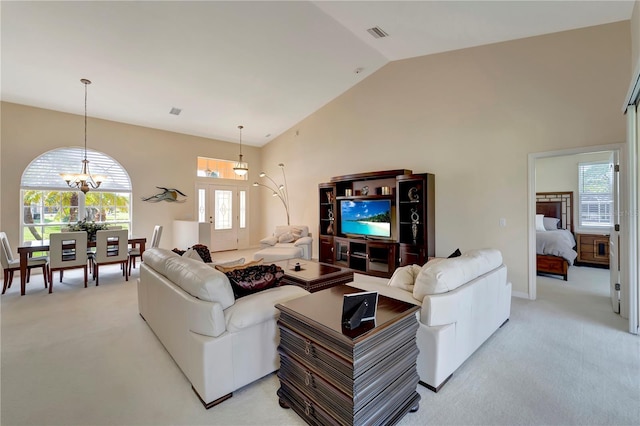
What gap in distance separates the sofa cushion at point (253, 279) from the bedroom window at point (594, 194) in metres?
7.30

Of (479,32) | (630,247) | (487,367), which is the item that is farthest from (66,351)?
(479,32)

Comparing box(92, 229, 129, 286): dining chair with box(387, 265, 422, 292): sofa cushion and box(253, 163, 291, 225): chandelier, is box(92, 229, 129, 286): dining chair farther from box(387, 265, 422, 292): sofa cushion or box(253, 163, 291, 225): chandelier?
box(387, 265, 422, 292): sofa cushion

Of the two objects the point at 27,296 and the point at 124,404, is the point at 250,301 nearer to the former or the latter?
the point at 124,404

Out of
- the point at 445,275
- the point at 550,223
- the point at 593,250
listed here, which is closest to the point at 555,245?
the point at 550,223

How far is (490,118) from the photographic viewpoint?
4.27 meters

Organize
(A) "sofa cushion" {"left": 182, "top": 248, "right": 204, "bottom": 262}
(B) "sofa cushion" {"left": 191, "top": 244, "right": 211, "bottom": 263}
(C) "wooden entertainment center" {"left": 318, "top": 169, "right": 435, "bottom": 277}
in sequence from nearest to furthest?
(A) "sofa cushion" {"left": 182, "top": 248, "right": 204, "bottom": 262} → (B) "sofa cushion" {"left": 191, "top": 244, "right": 211, "bottom": 263} → (C) "wooden entertainment center" {"left": 318, "top": 169, "right": 435, "bottom": 277}

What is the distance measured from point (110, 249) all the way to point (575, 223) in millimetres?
9450

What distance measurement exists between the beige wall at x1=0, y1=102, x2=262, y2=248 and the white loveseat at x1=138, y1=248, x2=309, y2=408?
524 centimetres

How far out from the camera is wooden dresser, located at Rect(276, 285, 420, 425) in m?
1.42

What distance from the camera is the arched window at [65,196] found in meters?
5.38

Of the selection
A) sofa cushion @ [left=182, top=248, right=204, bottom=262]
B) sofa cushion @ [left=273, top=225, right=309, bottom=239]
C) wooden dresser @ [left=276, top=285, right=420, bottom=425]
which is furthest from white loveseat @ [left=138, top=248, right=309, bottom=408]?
sofa cushion @ [left=273, top=225, right=309, bottom=239]

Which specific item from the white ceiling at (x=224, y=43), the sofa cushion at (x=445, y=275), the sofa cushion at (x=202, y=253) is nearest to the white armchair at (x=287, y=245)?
the sofa cushion at (x=202, y=253)

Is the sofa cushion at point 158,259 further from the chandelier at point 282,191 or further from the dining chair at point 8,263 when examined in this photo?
the chandelier at point 282,191

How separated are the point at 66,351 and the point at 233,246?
580 centimetres
